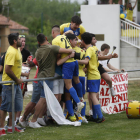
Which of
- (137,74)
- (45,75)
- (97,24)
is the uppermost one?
(97,24)

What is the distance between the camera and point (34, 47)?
34.8 metres

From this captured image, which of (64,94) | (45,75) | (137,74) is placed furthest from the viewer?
(137,74)

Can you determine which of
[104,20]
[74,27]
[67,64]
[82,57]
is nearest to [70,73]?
[67,64]

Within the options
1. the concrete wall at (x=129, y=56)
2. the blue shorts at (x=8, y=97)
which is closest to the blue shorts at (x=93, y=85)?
the blue shorts at (x=8, y=97)

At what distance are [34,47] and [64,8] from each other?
69328mm

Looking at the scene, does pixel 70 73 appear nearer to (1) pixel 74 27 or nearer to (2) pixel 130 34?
(1) pixel 74 27

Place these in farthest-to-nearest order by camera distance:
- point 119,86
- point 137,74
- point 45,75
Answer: point 137,74 → point 119,86 → point 45,75

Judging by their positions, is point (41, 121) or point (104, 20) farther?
point (104, 20)

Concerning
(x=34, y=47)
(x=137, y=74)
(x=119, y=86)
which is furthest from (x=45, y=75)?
(x=34, y=47)

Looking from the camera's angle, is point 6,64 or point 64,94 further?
point 64,94

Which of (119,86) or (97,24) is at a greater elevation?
(97,24)

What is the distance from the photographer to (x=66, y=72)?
7203 millimetres

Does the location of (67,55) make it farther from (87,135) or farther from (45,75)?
(87,135)

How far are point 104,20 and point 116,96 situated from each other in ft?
34.5
